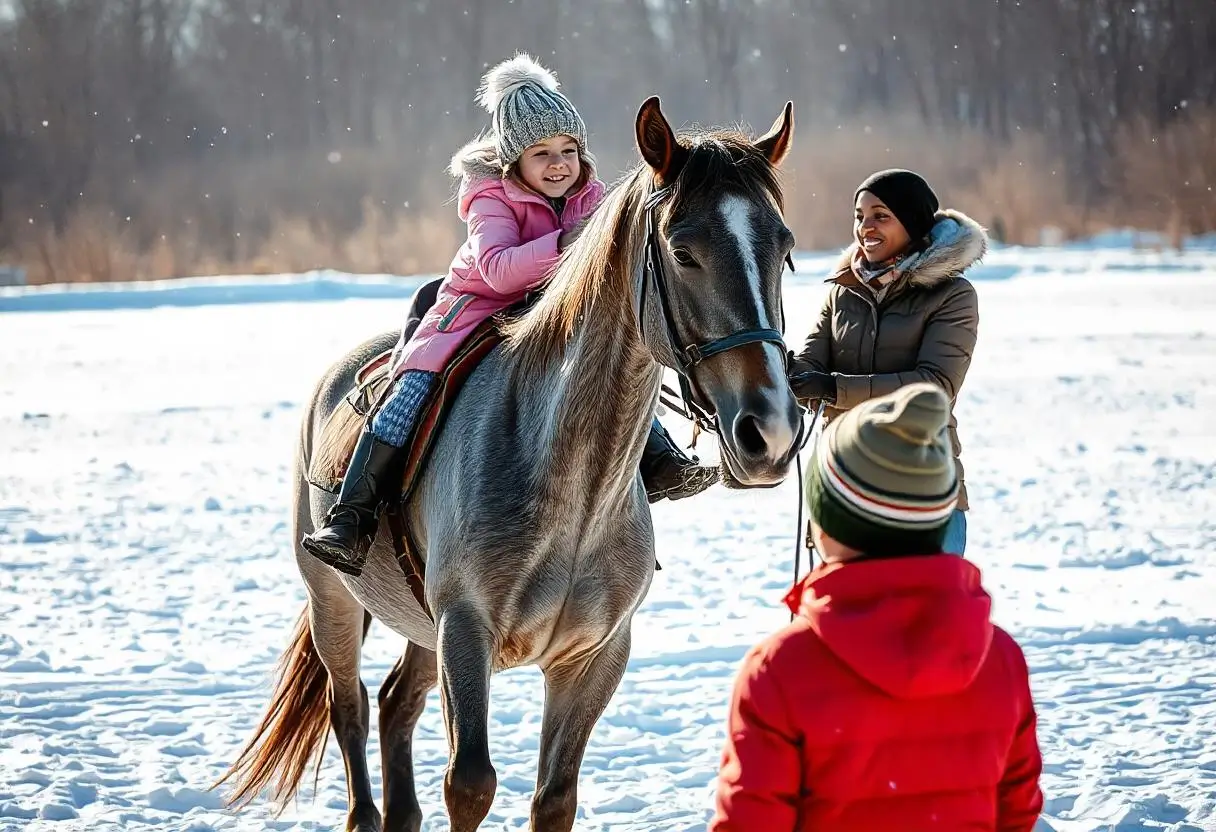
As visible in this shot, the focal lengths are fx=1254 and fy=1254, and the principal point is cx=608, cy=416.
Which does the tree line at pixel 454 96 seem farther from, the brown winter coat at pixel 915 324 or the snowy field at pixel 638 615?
the brown winter coat at pixel 915 324

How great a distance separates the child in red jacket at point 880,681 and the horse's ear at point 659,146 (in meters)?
1.13

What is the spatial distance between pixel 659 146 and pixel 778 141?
1.04 feet

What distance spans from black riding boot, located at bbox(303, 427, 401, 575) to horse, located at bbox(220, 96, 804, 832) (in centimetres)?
11

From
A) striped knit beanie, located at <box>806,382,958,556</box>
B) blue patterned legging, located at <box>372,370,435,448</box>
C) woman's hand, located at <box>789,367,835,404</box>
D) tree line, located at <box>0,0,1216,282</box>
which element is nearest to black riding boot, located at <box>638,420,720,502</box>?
woman's hand, located at <box>789,367,835,404</box>

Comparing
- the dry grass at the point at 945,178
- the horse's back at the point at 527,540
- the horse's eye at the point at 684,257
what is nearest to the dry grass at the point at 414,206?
the dry grass at the point at 945,178

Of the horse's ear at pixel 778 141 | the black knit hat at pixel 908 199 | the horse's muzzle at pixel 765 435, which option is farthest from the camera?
the black knit hat at pixel 908 199

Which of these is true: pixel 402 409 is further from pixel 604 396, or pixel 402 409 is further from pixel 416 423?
pixel 604 396

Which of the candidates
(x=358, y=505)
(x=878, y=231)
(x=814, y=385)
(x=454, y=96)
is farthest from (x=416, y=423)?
(x=454, y=96)

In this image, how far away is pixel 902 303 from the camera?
3.69 meters

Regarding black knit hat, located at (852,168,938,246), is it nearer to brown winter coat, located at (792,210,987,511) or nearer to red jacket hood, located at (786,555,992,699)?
brown winter coat, located at (792,210,987,511)

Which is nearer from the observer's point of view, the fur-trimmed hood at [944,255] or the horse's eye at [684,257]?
the horse's eye at [684,257]

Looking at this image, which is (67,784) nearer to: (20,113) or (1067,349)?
(1067,349)

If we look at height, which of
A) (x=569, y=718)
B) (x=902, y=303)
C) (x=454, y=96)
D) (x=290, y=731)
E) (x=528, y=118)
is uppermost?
(x=454, y=96)

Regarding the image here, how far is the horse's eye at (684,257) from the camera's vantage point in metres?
2.62
